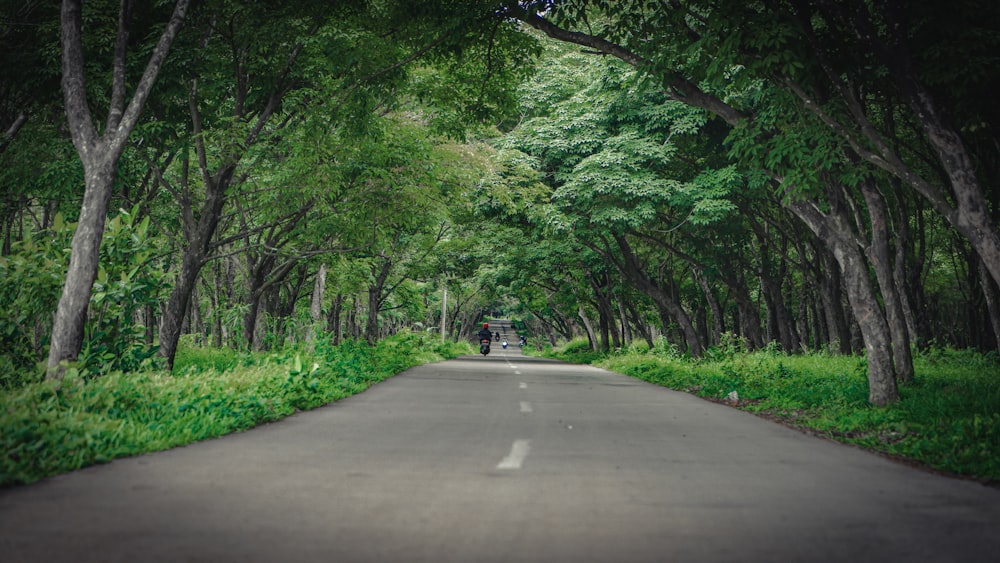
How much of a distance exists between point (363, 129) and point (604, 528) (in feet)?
37.9

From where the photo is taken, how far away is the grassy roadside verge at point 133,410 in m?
5.78

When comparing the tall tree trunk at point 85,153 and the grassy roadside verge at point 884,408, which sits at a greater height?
the tall tree trunk at point 85,153

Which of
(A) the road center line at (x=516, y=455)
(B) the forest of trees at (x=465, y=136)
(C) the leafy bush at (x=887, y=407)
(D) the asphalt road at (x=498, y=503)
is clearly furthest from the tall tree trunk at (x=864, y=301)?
(A) the road center line at (x=516, y=455)

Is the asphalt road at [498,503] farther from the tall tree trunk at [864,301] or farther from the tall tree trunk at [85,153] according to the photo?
the tall tree trunk at [864,301]

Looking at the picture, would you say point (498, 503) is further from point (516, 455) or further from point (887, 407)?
point (887, 407)

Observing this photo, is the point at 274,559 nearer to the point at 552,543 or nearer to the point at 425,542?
the point at 425,542

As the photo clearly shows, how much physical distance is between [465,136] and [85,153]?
8599 mm

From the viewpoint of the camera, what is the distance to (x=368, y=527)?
4.16m

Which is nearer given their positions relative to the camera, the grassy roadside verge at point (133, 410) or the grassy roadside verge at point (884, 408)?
the grassy roadside verge at point (133, 410)

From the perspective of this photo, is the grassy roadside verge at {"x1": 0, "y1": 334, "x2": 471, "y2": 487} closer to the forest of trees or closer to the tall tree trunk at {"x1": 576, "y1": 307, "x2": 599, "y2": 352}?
the forest of trees

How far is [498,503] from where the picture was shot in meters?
4.81

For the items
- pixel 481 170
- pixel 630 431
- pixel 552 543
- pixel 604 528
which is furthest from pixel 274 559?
pixel 481 170

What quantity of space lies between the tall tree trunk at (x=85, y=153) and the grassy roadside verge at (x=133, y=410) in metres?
0.86

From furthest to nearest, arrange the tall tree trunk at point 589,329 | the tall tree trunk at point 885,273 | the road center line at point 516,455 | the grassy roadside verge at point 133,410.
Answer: the tall tree trunk at point 589,329 < the tall tree trunk at point 885,273 < the road center line at point 516,455 < the grassy roadside verge at point 133,410
